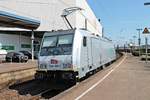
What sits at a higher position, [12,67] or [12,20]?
[12,20]

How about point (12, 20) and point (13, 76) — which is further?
point (12, 20)

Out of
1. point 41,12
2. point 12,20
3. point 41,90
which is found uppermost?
point 41,12

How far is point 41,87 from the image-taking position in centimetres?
1952

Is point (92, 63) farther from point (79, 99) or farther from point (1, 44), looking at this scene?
point (1, 44)

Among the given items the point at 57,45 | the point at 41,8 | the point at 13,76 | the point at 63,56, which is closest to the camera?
the point at 63,56

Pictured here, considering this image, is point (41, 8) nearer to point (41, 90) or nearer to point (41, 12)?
point (41, 12)

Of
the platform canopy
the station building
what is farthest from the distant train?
the station building

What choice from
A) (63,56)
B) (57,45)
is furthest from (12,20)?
(63,56)

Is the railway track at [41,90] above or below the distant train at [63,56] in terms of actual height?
below

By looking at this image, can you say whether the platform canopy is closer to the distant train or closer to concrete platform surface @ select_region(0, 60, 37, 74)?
concrete platform surface @ select_region(0, 60, 37, 74)

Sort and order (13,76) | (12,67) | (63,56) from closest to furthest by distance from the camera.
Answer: (63,56)
(13,76)
(12,67)

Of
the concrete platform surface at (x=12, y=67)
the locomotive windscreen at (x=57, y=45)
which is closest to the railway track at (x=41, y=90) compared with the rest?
the locomotive windscreen at (x=57, y=45)

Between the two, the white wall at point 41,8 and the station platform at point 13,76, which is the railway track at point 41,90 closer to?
the station platform at point 13,76

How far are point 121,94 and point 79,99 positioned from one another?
1986 mm
